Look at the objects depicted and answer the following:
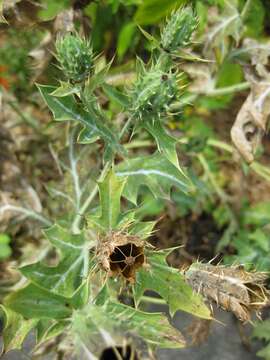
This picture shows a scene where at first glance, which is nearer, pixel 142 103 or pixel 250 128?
pixel 142 103

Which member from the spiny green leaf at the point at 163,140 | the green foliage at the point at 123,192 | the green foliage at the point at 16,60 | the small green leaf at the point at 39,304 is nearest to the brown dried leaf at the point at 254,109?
the green foliage at the point at 123,192

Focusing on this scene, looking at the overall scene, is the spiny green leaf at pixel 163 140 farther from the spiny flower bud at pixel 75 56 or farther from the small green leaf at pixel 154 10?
the small green leaf at pixel 154 10

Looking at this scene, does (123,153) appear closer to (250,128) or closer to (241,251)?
(250,128)

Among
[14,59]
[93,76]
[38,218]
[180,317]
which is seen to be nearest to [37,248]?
[38,218]

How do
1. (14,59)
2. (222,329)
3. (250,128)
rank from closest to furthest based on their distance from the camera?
(250,128), (222,329), (14,59)

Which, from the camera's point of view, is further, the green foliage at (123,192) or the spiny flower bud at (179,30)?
the spiny flower bud at (179,30)

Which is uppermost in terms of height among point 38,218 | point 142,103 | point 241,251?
point 142,103
